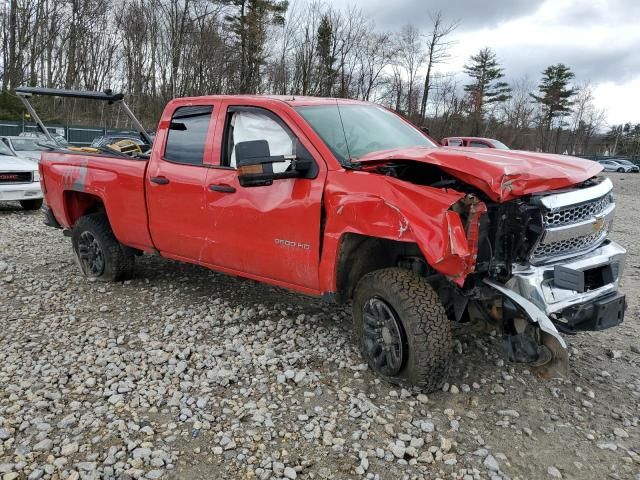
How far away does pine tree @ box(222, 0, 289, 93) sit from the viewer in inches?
1251

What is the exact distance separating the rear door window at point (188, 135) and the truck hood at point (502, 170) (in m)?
1.74

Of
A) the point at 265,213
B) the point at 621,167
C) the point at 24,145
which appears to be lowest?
the point at 24,145

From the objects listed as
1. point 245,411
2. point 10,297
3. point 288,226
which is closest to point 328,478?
point 245,411

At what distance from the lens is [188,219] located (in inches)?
178

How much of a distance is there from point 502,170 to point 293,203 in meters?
1.45

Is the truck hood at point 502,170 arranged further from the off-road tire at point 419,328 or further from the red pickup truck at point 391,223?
the off-road tire at point 419,328

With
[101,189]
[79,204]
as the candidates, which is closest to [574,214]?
[101,189]

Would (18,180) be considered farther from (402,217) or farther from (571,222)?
(571,222)

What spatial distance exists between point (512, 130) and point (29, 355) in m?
58.4

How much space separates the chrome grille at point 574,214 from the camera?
3057 mm

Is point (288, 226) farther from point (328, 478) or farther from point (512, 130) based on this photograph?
point (512, 130)

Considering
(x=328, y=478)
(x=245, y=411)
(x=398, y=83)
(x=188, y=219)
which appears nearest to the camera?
(x=328, y=478)

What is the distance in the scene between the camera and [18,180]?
1035 centimetres

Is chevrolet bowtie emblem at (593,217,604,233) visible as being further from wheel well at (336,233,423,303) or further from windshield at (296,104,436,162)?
windshield at (296,104,436,162)
